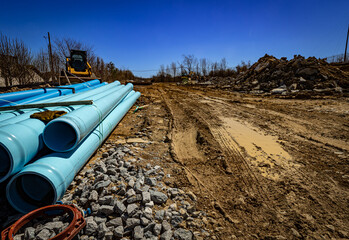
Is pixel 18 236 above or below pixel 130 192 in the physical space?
below

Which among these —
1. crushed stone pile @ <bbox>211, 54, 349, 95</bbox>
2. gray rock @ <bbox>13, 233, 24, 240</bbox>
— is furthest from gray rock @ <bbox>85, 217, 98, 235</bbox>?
crushed stone pile @ <bbox>211, 54, 349, 95</bbox>

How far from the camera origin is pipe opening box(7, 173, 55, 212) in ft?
8.07

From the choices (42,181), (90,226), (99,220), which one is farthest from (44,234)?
(42,181)

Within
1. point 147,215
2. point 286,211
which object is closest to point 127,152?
point 147,215

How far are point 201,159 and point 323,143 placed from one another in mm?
3311

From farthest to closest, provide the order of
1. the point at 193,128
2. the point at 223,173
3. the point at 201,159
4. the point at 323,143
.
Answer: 1. the point at 193,128
2. the point at 323,143
3. the point at 201,159
4. the point at 223,173

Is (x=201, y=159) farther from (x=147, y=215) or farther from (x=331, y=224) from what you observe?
(x=331, y=224)

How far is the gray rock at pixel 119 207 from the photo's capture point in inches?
94.4

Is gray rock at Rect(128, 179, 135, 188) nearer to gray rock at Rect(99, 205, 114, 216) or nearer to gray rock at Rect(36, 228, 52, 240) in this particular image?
gray rock at Rect(99, 205, 114, 216)

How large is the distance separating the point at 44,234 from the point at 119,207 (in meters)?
0.86

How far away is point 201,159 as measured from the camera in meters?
3.99

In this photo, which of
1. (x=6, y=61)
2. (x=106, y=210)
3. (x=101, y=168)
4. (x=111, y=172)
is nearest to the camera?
(x=106, y=210)

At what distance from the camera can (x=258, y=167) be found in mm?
3611

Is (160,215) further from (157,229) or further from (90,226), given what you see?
(90,226)
